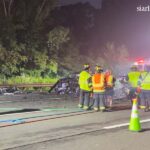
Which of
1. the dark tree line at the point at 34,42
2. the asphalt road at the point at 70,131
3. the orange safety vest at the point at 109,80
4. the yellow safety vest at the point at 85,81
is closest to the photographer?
the asphalt road at the point at 70,131

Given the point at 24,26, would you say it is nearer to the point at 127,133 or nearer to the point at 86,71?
the point at 86,71

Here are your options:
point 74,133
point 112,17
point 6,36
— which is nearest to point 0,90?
point 6,36

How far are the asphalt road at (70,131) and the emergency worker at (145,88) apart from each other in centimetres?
66

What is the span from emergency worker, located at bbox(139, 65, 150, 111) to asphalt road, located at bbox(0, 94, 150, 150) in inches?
26.0

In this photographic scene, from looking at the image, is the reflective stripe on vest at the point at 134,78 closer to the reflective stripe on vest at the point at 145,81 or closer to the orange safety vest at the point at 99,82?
the reflective stripe on vest at the point at 145,81

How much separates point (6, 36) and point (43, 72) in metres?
4.88

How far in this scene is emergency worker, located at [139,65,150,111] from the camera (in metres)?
17.2

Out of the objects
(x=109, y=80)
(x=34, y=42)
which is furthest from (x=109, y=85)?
(x=34, y=42)

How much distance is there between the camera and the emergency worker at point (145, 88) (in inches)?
675

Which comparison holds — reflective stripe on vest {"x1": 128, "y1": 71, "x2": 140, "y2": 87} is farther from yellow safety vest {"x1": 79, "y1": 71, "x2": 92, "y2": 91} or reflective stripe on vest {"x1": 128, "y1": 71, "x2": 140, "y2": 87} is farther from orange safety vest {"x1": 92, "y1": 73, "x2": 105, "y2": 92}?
yellow safety vest {"x1": 79, "y1": 71, "x2": 92, "y2": 91}

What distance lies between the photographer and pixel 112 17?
64.2 m

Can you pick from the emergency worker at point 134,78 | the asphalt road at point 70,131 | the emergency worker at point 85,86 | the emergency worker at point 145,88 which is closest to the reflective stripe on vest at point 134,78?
the emergency worker at point 134,78

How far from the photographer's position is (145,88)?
56.6 feet

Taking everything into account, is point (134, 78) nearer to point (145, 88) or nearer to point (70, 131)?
point (145, 88)
